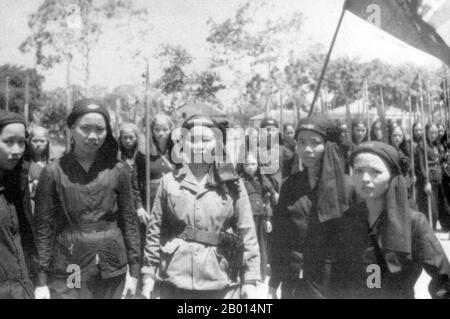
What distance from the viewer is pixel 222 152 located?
2.76 m

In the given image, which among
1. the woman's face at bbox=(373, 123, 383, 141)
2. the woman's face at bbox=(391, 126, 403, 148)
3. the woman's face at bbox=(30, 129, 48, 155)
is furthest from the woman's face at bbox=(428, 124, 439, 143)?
the woman's face at bbox=(30, 129, 48, 155)

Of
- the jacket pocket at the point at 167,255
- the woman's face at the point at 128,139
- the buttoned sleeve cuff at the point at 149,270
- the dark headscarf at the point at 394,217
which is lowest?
the buttoned sleeve cuff at the point at 149,270

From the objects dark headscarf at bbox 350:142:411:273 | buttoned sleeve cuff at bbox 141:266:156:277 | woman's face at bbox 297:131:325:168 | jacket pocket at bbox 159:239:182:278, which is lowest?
buttoned sleeve cuff at bbox 141:266:156:277

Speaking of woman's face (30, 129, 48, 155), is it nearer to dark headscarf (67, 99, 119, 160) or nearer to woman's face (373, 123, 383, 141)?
dark headscarf (67, 99, 119, 160)

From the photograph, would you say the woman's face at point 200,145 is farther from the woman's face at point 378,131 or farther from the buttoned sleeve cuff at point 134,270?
the woman's face at point 378,131

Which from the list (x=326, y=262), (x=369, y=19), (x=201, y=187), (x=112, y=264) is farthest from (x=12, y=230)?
(x=369, y=19)

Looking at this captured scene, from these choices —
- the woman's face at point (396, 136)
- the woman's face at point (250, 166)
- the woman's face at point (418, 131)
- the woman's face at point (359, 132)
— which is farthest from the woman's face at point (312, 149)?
the woman's face at point (418, 131)

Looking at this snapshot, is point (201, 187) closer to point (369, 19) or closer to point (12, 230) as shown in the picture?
point (12, 230)

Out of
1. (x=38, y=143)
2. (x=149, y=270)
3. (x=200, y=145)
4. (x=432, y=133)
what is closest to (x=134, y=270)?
(x=149, y=270)

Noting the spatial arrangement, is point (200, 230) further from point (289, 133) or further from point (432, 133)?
point (432, 133)

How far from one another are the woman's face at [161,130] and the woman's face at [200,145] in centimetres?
201

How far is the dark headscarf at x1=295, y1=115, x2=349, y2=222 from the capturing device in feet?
8.68

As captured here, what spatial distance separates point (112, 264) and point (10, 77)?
26.0ft

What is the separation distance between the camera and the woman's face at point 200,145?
2668 millimetres
